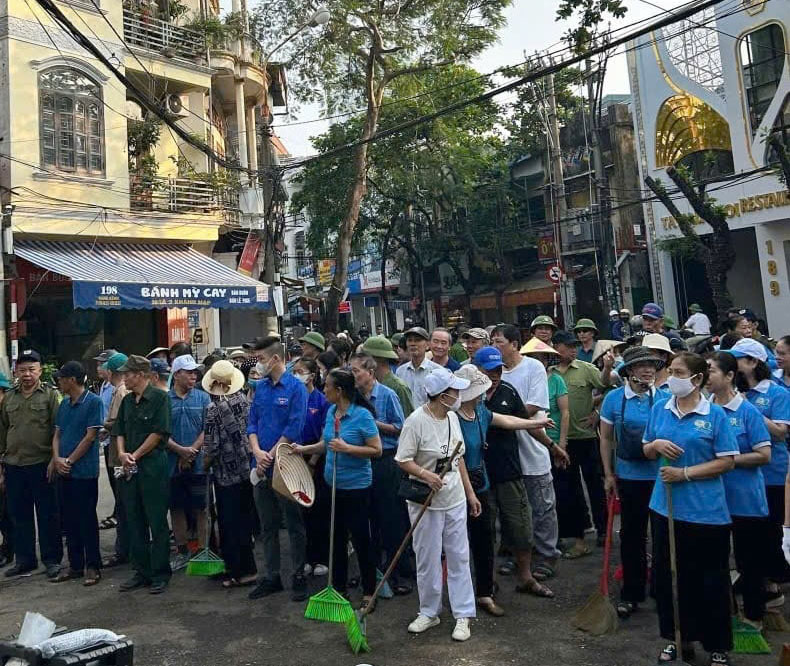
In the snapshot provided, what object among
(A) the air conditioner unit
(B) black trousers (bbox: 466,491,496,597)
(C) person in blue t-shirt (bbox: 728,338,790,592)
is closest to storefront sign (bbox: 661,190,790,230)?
(A) the air conditioner unit

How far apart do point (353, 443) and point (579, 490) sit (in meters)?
2.33

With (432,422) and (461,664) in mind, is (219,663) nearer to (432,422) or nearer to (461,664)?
(461,664)

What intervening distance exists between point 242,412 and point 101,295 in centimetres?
908

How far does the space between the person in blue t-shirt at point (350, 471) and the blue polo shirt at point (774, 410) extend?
2611 millimetres

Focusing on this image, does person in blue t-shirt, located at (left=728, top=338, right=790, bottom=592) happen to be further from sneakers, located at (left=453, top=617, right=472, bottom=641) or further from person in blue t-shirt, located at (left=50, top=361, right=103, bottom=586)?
person in blue t-shirt, located at (left=50, top=361, right=103, bottom=586)

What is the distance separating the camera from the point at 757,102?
20453 millimetres

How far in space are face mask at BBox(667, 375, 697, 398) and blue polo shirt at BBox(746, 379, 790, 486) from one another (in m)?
1.10

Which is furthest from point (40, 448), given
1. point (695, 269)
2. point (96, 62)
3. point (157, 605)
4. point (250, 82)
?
point (695, 269)

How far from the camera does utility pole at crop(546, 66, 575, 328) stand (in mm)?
25906

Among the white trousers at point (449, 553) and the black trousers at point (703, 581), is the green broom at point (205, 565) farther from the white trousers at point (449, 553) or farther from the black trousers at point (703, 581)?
the black trousers at point (703, 581)

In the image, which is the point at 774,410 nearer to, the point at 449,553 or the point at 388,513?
the point at 449,553

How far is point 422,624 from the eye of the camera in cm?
468

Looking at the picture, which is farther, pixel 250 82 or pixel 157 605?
pixel 250 82

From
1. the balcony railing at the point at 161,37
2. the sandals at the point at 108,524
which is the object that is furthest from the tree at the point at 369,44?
the sandals at the point at 108,524
